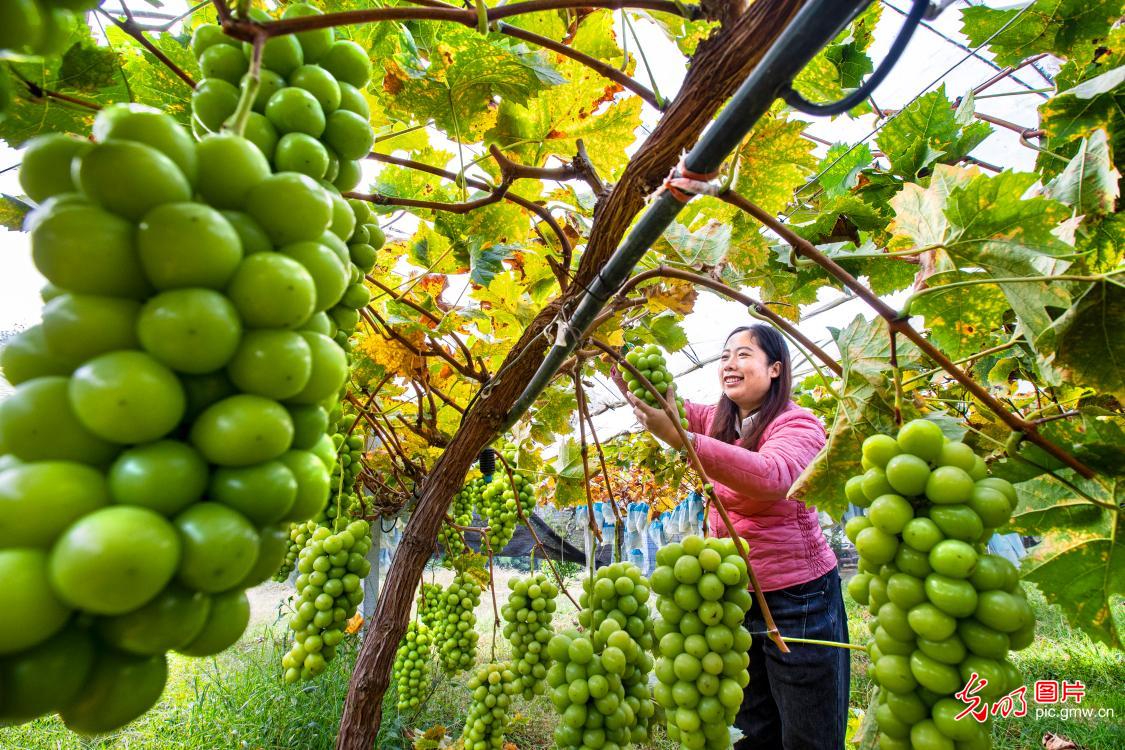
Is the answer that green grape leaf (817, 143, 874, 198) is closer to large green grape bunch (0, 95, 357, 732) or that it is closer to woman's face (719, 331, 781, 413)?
woman's face (719, 331, 781, 413)

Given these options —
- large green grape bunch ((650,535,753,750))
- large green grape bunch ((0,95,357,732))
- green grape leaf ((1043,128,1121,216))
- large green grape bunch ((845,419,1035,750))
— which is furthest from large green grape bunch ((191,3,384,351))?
green grape leaf ((1043,128,1121,216))

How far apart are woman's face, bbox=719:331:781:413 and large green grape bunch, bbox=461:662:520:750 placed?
4.39 ft

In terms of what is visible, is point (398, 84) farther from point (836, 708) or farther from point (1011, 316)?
point (836, 708)

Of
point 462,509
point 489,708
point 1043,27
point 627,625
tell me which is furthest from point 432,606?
point 1043,27

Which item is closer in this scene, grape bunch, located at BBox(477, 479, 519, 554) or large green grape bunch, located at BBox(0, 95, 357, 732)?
large green grape bunch, located at BBox(0, 95, 357, 732)

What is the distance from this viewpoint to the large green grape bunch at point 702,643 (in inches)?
36.2

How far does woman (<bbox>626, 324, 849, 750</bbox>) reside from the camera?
59.4 inches

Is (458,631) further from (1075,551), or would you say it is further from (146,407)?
(146,407)

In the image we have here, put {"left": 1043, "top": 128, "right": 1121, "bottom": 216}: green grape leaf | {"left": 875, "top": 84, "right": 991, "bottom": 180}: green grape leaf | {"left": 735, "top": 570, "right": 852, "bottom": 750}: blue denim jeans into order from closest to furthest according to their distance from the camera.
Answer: {"left": 1043, "top": 128, "right": 1121, "bottom": 216}: green grape leaf, {"left": 875, "top": 84, "right": 991, "bottom": 180}: green grape leaf, {"left": 735, "top": 570, "right": 852, "bottom": 750}: blue denim jeans

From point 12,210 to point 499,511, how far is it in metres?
1.74

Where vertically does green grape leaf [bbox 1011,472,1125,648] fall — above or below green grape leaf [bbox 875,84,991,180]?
below

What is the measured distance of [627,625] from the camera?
1.10 m

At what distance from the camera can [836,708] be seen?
1720 mm

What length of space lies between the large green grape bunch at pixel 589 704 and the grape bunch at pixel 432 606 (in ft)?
4.08
